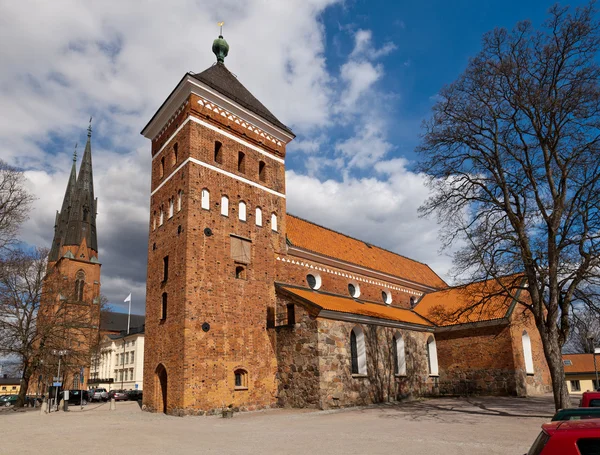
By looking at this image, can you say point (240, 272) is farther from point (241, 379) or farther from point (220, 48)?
point (220, 48)

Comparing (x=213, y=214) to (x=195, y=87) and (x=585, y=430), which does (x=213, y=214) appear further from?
(x=585, y=430)

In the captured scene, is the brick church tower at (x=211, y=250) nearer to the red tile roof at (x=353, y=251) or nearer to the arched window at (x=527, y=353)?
the red tile roof at (x=353, y=251)

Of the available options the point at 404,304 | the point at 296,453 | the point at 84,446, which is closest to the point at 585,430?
the point at 296,453

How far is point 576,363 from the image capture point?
41594mm

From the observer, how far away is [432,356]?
92.1 ft

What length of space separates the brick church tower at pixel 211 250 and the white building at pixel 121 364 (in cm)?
3325

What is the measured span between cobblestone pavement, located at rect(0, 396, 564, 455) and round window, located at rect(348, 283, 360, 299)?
987 centimetres

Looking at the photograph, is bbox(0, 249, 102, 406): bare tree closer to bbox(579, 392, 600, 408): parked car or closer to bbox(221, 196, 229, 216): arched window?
bbox(221, 196, 229, 216): arched window

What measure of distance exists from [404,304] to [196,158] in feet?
61.6

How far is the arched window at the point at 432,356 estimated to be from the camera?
2775cm

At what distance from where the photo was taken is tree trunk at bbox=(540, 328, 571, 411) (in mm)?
14383

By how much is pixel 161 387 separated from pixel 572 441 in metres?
19.6

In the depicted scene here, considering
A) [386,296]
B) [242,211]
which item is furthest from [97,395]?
[242,211]

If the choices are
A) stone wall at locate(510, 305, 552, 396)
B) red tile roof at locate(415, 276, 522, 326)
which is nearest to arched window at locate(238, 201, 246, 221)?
red tile roof at locate(415, 276, 522, 326)
